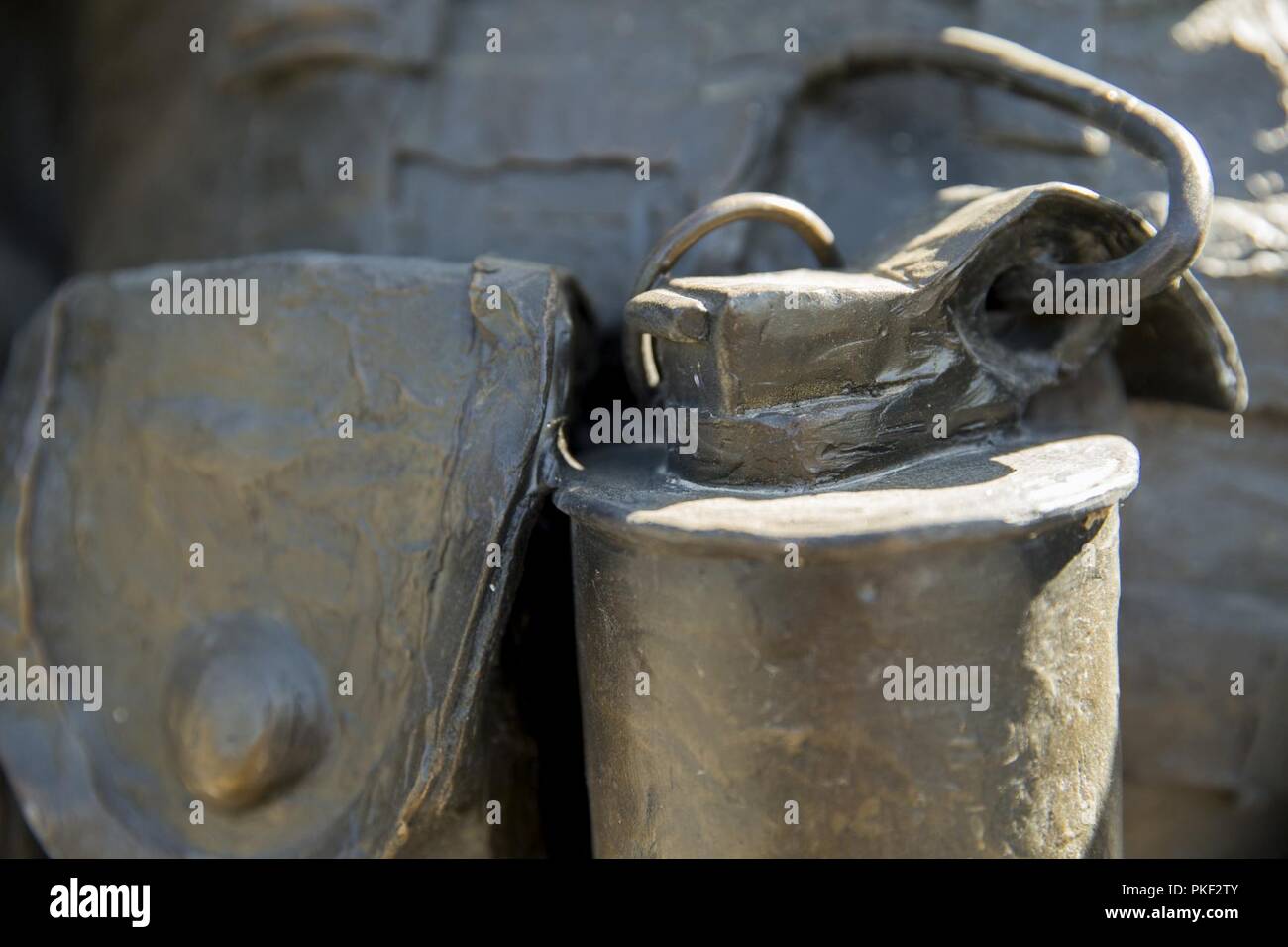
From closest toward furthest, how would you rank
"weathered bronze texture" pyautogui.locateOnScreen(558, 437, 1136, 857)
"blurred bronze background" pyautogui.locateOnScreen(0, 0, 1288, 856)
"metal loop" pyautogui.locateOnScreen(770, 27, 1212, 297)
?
"weathered bronze texture" pyautogui.locateOnScreen(558, 437, 1136, 857), "metal loop" pyautogui.locateOnScreen(770, 27, 1212, 297), "blurred bronze background" pyautogui.locateOnScreen(0, 0, 1288, 856)

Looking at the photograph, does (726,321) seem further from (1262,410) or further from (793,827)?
(1262,410)

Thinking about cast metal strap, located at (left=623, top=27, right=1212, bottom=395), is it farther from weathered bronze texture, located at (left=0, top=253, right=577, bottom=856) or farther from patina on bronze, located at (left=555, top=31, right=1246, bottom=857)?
weathered bronze texture, located at (left=0, top=253, right=577, bottom=856)

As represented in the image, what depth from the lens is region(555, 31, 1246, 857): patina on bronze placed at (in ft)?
2.84

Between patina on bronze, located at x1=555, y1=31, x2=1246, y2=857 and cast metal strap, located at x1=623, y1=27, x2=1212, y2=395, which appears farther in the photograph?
cast metal strap, located at x1=623, y1=27, x2=1212, y2=395

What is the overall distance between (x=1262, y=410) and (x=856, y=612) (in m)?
0.67

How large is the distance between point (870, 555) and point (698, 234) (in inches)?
14.3

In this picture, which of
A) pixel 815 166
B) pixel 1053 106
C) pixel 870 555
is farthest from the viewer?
pixel 815 166

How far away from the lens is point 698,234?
1.07 m

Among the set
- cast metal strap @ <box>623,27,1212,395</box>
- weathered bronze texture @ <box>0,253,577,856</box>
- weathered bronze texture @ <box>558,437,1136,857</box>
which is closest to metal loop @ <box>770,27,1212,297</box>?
cast metal strap @ <box>623,27,1212,395</box>

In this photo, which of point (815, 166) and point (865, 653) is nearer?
point (865, 653)

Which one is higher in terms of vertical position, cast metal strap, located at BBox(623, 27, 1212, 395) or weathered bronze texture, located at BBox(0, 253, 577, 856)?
cast metal strap, located at BBox(623, 27, 1212, 395)

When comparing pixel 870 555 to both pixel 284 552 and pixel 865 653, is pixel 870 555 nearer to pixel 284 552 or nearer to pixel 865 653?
pixel 865 653

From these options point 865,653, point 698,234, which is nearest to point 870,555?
point 865,653

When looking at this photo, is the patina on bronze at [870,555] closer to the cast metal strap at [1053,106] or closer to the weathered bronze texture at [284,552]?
the cast metal strap at [1053,106]
